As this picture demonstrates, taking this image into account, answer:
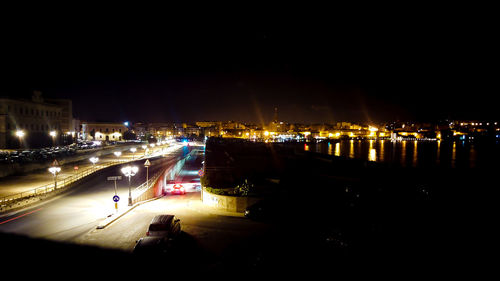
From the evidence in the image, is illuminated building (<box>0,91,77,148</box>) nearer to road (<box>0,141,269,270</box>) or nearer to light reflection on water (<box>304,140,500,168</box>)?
road (<box>0,141,269,270</box>)

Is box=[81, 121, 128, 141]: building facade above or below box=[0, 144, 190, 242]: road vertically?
above

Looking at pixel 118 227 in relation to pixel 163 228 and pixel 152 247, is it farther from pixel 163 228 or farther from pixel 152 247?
pixel 152 247

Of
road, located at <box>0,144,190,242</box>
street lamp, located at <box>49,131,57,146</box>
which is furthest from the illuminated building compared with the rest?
road, located at <box>0,144,190,242</box>

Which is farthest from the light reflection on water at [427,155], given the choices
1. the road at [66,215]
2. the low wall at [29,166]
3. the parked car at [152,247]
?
the parked car at [152,247]

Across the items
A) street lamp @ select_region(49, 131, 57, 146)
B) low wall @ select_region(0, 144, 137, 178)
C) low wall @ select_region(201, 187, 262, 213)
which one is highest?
street lamp @ select_region(49, 131, 57, 146)

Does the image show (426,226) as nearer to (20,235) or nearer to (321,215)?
(321,215)

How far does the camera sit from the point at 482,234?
15852 millimetres

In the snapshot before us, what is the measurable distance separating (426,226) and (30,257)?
16.8 m

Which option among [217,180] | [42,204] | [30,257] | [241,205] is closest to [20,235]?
[30,257]

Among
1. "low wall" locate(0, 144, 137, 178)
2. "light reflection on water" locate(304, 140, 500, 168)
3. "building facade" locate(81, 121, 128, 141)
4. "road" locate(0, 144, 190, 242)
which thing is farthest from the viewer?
"building facade" locate(81, 121, 128, 141)

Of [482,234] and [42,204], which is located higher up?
[42,204]

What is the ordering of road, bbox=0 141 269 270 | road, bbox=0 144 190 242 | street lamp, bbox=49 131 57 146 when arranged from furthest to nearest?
1. street lamp, bbox=49 131 57 146
2. road, bbox=0 144 190 242
3. road, bbox=0 141 269 270

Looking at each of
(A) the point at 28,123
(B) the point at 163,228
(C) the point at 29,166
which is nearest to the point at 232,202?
(B) the point at 163,228

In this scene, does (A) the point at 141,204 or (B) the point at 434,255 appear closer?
(B) the point at 434,255
